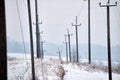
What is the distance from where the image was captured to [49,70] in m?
3.09

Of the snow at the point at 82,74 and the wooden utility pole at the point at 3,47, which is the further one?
the wooden utility pole at the point at 3,47

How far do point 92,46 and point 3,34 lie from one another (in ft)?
3.74

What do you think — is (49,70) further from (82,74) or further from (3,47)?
(3,47)

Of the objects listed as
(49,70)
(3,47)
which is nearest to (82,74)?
(49,70)

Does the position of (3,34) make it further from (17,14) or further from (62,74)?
(62,74)

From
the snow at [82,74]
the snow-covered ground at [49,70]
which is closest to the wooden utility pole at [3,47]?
the snow-covered ground at [49,70]

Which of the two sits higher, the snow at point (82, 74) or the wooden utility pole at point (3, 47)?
the wooden utility pole at point (3, 47)

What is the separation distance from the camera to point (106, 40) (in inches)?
121

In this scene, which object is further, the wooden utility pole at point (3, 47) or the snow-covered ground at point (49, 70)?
the wooden utility pole at point (3, 47)

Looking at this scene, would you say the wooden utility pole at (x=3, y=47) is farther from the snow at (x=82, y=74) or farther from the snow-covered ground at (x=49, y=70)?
the snow at (x=82, y=74)

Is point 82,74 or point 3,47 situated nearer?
point 82,74

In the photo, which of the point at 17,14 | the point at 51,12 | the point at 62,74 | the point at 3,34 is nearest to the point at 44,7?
the point at 51,12

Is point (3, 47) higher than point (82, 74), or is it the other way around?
point (3, 47)

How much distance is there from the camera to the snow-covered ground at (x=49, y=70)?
119 inches
